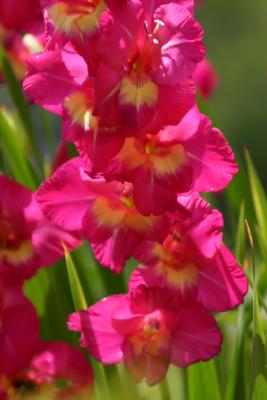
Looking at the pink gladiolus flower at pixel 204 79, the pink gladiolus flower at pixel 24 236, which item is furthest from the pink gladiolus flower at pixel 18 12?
the pink gladiolus flower at pixel 204 79

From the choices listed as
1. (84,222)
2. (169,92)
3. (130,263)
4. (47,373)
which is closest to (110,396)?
(47,373)

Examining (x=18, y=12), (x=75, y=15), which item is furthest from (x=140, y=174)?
(x=18, y=12)

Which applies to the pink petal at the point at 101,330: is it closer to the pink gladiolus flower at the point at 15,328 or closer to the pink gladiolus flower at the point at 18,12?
the pink gladiolus flower at the point at 15,328

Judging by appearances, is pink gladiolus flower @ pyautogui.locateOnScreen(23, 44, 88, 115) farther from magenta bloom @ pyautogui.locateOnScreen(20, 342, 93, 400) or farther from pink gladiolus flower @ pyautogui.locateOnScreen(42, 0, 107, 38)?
magenta bloom @ pyautogui.locateOnScreen(20, 342, 93, 400)

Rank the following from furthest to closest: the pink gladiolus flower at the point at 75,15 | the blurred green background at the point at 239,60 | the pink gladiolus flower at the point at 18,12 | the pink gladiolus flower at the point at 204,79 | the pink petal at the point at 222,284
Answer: the blurred green background at the point at 239,60
the pink gladiolus flower at the point at 204,79
the pink gladiolus flower at the point at 18,12
the pink petal at the point at 222,284
the pink gladiolus flower at the point at 75,15

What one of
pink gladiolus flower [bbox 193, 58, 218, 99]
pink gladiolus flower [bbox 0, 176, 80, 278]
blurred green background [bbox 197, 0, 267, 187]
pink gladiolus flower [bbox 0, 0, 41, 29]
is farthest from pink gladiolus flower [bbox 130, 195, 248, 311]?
blurred green background [bbox 197, 0, 267, 187]

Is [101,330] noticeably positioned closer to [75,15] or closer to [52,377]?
[52,377]

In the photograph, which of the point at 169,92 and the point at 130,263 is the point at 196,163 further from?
the point at 130,263
